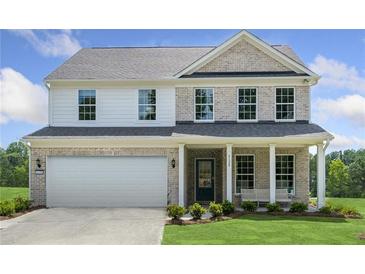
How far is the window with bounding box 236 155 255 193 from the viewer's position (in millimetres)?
19719

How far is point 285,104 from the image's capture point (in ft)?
64.1

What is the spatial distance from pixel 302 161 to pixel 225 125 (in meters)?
3.90

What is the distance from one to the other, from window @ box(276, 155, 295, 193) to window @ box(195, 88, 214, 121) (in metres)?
3.73

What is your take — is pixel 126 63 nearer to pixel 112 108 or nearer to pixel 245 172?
pixel 112 108

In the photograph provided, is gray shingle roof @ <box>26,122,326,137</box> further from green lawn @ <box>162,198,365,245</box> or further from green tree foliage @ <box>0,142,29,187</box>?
green tree foliage @ <box>0,142,29,187</box>

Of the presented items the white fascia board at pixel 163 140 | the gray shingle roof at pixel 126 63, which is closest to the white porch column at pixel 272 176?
the white fascia board at pixel 163 140

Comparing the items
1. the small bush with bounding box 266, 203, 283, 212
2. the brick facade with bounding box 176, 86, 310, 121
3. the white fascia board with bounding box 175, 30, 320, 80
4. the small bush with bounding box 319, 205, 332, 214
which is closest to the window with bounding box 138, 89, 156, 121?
the brick facade with bounding box 176, 86, 310, 121

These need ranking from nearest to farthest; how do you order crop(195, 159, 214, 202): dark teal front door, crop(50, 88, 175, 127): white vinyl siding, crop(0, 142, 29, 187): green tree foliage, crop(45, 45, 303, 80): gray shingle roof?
crop(50, 88, 175, 127): white vinyl siding
crop(45, 45, 303, 80): gray shingle roof
crop(195, 159, 214, 202): dark teal front door
crop(0, 142, 29, 187): green tree foliage

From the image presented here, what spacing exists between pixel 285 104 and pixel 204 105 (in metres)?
3.70

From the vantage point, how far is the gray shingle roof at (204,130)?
59.4ft

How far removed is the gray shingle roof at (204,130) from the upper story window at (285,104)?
0.47 m

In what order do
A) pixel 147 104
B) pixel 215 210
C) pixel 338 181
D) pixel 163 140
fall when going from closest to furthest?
1. pixel 215 210
2. pixel 163 140
3. pixel 147 104
4. pixel 338 181

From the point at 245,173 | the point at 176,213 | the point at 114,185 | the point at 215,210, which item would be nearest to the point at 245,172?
the point at 245,173

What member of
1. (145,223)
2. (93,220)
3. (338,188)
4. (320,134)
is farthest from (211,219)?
(338,188)
